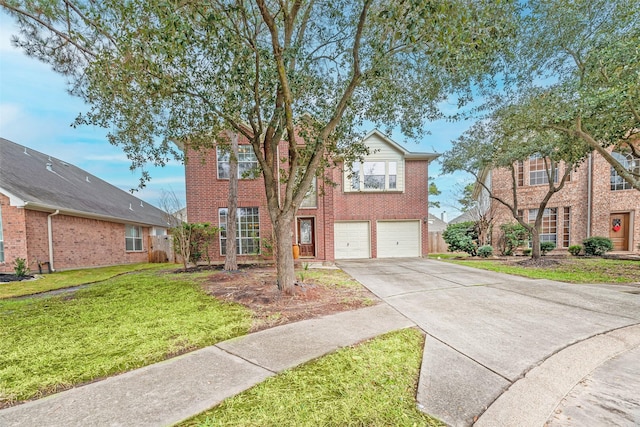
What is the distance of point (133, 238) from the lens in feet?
53.2

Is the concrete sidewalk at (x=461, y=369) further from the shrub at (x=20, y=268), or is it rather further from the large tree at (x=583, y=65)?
the shrub at (x=20, y=268)

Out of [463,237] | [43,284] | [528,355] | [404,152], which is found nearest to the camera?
[528,355]

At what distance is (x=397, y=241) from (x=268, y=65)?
1163cm

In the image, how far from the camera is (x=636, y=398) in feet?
7.93

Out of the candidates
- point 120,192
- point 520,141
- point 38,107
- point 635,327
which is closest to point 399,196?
point 520,141

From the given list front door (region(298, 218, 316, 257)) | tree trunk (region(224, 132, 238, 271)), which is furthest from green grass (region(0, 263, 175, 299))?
front door (region(298, 218, 316, 257))

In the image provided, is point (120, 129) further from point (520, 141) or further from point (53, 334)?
point (520, 141)

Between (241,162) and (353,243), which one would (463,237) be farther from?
(241,162)

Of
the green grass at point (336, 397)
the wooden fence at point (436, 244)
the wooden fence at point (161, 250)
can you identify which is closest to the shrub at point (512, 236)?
the wooden fence at point (436, 244)

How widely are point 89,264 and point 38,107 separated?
6.97 meters

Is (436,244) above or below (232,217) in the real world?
below

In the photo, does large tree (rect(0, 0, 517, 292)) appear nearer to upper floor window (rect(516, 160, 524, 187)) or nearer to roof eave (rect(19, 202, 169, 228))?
roof eave (rect(19, 202, 169, 228))

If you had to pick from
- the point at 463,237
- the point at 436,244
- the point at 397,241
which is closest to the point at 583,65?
the point at 397,241

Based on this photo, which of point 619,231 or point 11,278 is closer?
point 11,278
